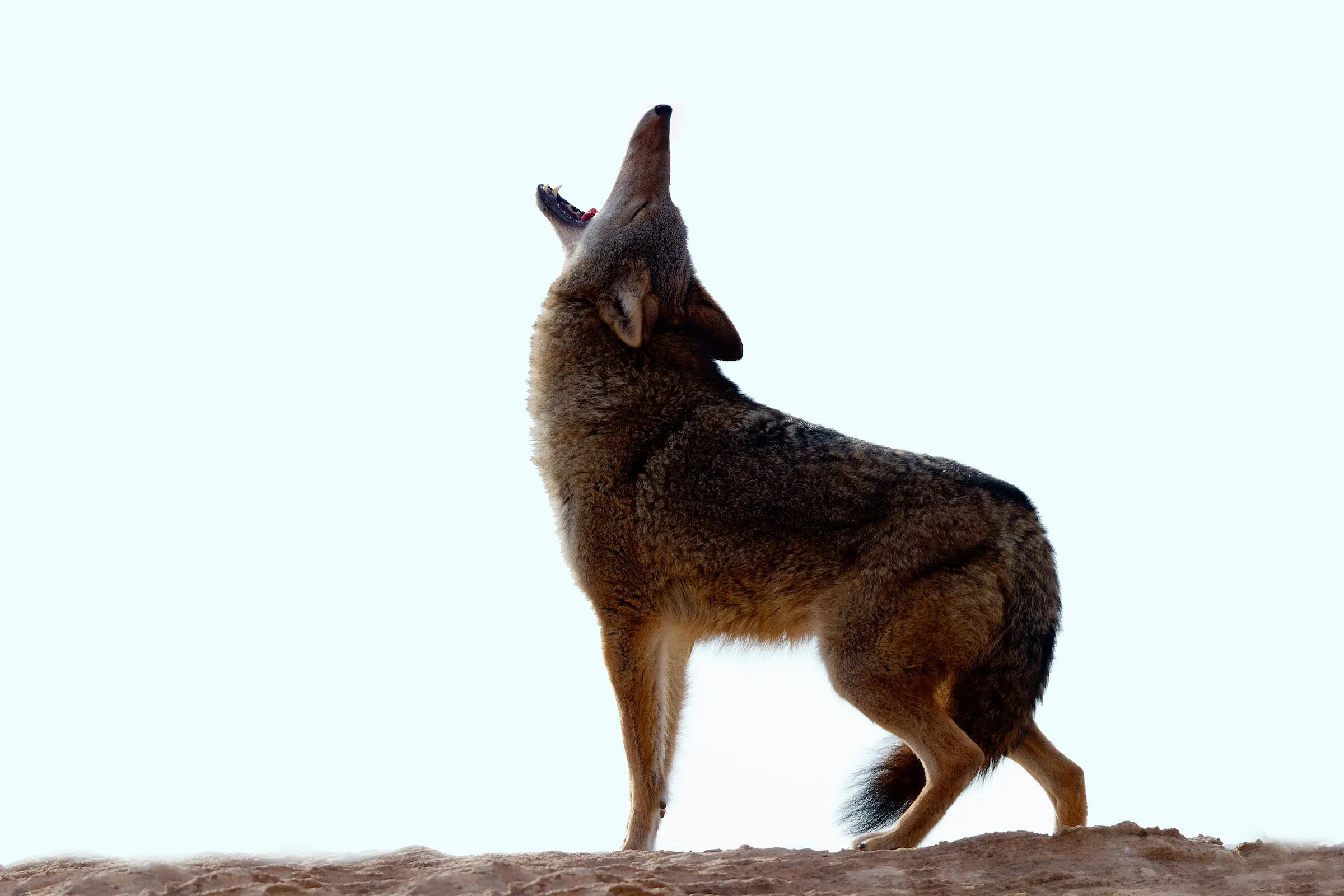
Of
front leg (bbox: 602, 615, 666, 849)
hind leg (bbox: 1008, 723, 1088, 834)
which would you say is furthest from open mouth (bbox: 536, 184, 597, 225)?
hind leg (bbox: 1008, 723, 1088, 834)

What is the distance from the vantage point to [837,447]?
750cm

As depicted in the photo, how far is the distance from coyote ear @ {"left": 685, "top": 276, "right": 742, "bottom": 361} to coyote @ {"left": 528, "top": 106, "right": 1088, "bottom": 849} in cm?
1

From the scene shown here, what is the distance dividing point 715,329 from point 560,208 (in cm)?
154

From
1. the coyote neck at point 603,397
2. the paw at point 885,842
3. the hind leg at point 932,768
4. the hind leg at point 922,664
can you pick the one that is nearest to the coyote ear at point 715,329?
the coyote neck at point 603,397

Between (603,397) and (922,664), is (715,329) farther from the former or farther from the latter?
(922,664)

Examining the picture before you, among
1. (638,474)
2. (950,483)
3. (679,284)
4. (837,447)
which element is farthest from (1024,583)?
(679,284)

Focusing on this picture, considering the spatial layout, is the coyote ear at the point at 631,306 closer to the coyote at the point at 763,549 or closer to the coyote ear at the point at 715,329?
the coyote at the point at 763,549

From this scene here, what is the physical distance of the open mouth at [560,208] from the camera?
364 inches

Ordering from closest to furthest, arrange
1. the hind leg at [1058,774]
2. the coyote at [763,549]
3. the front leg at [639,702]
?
the coyote at [763,549]
the hind leg at [1058,774]
the front leg at [639,702]

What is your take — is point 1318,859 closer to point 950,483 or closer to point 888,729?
point 888,729

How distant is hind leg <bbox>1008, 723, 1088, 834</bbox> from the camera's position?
23.2 ft

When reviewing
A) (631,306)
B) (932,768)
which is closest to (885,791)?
(932,768)

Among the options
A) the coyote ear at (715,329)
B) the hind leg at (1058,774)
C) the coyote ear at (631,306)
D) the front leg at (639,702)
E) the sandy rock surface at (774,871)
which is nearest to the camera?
the sandy rock surface at (774,871)

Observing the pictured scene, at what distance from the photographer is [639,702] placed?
7.56m
